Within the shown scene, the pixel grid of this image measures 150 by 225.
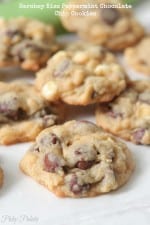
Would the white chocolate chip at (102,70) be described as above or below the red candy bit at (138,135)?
above

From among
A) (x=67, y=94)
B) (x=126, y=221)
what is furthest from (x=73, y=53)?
(x=126, y=221)

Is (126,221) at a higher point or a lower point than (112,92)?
lower

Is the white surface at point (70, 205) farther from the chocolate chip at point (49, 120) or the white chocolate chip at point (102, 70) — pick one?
the white chocolate chip at point (102, 70)

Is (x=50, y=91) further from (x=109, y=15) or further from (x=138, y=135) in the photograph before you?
(x=109, y=15)

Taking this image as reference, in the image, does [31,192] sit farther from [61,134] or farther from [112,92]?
[112,92]

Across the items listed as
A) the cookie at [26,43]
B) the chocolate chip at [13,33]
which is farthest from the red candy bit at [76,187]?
the chocolate chip at [13,33]

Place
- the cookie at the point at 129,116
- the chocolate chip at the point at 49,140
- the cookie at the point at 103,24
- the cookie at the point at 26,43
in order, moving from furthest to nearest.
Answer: the cookie at the point at 103,24 → the cookie at the point at 26,43 → the cookie at the point at 129,116 → the chocolate chip at the point at 49,140

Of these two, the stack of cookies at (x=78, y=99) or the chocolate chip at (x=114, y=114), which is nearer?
the stack of cookies at (x=78, y=99)

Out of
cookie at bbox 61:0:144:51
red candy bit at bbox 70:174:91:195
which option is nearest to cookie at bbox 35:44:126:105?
cookie at bbox 61:0:144:51
